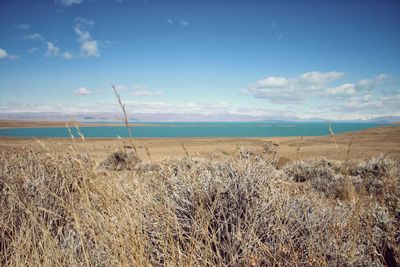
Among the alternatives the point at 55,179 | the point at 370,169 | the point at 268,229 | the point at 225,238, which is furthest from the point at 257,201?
the point at 370,169

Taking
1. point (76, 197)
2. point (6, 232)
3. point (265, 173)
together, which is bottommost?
point (6, 232)

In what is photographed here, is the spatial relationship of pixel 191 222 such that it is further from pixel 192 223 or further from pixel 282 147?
pixel 282 147

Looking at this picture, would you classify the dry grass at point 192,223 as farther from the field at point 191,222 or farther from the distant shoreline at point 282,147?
the distant shoreline at point 282,147

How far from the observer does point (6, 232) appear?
11.8 feet

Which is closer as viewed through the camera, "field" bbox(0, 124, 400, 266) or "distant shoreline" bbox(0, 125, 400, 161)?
"field" bbox(0, 124, 400, 266)

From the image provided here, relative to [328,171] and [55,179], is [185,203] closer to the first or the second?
[55,179]

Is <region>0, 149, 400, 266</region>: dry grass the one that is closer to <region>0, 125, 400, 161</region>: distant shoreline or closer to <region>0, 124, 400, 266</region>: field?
<region>0, 124, 400, 266</region>: field

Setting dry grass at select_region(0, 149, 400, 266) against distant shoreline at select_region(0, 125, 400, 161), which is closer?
dry grass at select_region(0, 149, 400, 266)

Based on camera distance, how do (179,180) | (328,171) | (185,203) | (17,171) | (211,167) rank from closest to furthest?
(185,203), (179,180), (211,167), (17,171), (328,171)

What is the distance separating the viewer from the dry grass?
93.8 inches

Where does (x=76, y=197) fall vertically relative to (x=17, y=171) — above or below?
below

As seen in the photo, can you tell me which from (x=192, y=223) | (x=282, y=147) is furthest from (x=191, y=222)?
(x=282, y=147)

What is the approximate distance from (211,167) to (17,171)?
341 cm

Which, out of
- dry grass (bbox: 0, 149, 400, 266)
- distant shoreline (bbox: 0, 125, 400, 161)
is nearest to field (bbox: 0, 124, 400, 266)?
dry grass (bbox: 0, 149, 400, 266)
